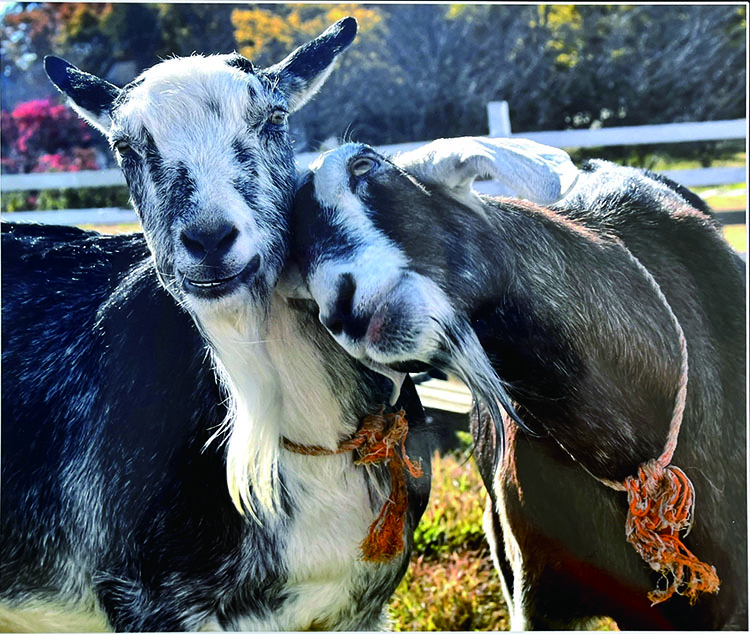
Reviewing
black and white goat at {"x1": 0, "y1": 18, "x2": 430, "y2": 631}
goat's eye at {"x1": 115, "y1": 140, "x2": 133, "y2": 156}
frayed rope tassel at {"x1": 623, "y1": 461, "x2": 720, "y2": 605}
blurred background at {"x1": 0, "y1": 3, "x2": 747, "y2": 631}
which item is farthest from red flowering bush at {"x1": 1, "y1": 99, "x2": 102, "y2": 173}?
frayed rope tassel at {"x1": 623, "y1": 461, "x2": 720, "y2": 605}

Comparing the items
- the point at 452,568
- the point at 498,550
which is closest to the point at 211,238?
the point at 498,550

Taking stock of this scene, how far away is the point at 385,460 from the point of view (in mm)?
1547

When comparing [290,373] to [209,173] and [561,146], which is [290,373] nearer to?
[209,173]

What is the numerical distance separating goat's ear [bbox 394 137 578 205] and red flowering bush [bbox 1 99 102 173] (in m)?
0.79

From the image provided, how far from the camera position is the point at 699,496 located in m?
1.53

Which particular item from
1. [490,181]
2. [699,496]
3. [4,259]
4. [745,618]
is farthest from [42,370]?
[745,618]

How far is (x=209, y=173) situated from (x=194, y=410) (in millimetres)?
486

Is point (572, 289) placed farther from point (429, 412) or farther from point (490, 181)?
point (429, 412)

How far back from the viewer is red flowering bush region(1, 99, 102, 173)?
175 centimetres

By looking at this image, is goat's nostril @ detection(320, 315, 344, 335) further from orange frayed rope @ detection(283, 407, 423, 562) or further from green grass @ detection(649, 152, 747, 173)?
green grass @ detection(649, 152, 747, 173)

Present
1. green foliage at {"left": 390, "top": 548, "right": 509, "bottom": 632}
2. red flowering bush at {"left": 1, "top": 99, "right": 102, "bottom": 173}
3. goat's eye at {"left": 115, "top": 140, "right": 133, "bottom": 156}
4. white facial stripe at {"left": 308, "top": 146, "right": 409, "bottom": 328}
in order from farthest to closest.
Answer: green foliage at {"left": 390, "top": 548, "right": 509, "bottom": 632} < red flowering bush at {"left": 1, "top": 99, "right": 102, "bottom": 173} < goat's eye at {"left": 115, "top": 140, "right": 133, "bottom": 156} < white facial stripe at {"left": 308, "top": 146, "right": 409, "bottom": 328}

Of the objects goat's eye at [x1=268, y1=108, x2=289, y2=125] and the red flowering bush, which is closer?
goat's eye at [x1=268, y1=108, x2=289, y2=125]

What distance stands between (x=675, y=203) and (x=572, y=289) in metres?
0.47

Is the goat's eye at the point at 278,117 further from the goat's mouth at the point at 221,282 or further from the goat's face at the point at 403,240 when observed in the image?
the goat's mouth at the point at 221,282
